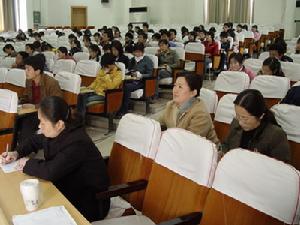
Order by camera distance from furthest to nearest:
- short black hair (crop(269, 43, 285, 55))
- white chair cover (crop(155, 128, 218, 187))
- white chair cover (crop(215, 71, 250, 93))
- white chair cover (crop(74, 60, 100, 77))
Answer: white chair cover (crop(74, 60, 100, 77)) < short black hair (crop(269, 43, 285, 55)) < white chair cover (crop(215, 71, 250, 93)) < white chair cover (crop(155, 128, 218, 187))

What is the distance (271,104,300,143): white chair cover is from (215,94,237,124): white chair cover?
418 millimetres

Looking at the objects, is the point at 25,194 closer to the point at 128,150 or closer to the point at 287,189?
the point at 128,150

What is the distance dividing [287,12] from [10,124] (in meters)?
15.2

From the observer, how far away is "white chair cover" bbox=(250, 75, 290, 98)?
3.89m

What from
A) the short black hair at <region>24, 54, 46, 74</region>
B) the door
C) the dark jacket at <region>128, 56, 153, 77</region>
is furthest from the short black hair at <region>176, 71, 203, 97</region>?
the door

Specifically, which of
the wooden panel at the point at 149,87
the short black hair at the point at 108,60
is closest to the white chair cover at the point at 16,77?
the short black hair at the point at 108,60

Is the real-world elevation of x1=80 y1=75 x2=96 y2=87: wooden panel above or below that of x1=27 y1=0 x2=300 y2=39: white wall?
below

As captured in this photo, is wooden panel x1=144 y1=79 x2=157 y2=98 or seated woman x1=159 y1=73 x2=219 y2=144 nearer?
seated woman x1=159 y1=73 x2=219 y2=144

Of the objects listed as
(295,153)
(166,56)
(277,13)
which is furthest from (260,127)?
(277,13)

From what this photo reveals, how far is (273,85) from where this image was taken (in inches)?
155

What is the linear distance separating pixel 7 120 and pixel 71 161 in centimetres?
168

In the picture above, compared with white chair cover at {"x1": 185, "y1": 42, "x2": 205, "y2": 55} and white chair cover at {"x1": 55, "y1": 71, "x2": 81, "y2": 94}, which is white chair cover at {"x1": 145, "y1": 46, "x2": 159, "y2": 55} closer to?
white chair cover at {"x1": 185, "y1": 42, "x2": 205, "y2": 55}

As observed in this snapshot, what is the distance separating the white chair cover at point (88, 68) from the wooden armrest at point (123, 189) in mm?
3398

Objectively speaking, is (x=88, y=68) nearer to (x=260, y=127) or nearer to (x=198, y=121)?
(x=198, y=121)
